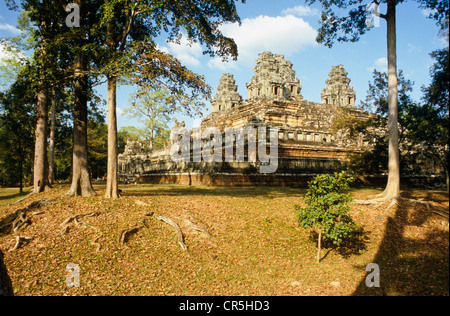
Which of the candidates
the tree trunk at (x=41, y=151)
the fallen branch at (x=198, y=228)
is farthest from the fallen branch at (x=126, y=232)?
the tree trunk at (x=41, y=151)

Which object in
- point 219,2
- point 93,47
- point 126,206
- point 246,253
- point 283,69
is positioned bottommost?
point 246,253

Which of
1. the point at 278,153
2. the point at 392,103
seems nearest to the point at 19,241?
the point at 392,103

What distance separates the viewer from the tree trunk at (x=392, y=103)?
9414 mm

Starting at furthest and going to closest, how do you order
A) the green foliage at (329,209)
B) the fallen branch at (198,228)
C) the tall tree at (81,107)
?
the tall tree at (81,107)
the fallen branch at (198,228)
the green foliage at (329,209)

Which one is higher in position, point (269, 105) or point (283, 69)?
point (283, 69)

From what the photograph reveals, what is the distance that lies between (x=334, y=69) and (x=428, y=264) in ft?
215

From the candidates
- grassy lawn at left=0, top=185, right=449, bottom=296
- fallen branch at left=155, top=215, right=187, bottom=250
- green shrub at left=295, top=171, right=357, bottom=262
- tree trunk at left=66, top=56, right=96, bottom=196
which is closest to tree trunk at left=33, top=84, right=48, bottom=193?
grassy lawn at left=0, top=185, right=449, bottom=296

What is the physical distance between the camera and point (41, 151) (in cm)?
1398

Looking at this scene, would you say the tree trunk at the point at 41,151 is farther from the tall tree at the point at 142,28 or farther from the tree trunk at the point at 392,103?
the tree trunk at the point at 392,103

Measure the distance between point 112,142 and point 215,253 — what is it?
19.1 feet

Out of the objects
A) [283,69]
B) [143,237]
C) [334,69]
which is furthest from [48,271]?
[334,69]

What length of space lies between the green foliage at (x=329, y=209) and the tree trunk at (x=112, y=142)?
7026mm

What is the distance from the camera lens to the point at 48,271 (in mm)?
6289
